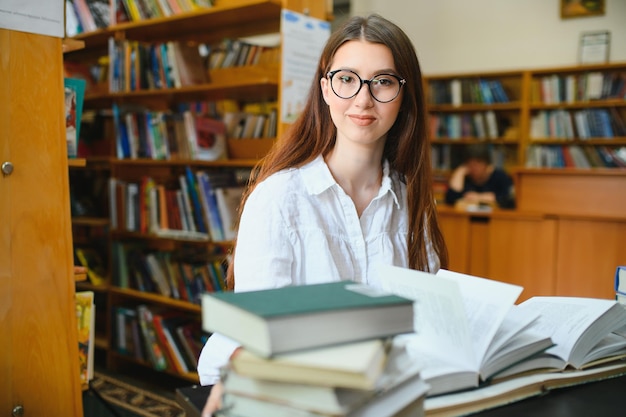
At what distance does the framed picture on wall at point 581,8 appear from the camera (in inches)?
202

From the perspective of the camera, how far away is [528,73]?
538 centimetres

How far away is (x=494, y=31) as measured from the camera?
5684mm

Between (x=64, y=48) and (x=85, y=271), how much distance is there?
72cm

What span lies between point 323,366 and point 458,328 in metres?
0.26

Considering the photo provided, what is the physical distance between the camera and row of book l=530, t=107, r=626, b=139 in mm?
5082

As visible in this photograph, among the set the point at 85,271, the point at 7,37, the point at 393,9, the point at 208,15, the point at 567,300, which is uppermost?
the point at 393,9

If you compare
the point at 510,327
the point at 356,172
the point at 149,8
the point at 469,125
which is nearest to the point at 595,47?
the point at 469,125

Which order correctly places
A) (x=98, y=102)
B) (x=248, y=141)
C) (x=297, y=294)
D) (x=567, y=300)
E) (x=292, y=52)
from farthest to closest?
(x=98, y=102)
(x=248, y=141)
(x=292, y=52)
(x=567, y=300)
(x=297, y=294)

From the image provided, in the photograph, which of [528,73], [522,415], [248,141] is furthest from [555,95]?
[522,415]

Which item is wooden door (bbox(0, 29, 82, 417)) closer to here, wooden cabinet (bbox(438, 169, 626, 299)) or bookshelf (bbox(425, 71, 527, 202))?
wooden cabinet (bbox(438, 169, 626, 299))

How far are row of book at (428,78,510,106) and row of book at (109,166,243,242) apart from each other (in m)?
3.44

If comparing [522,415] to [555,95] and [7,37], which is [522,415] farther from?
[555,95]

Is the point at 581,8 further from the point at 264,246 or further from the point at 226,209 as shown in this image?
the point at 264,246

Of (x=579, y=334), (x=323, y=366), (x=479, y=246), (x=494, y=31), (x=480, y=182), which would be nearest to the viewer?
(x=323, y=366)
